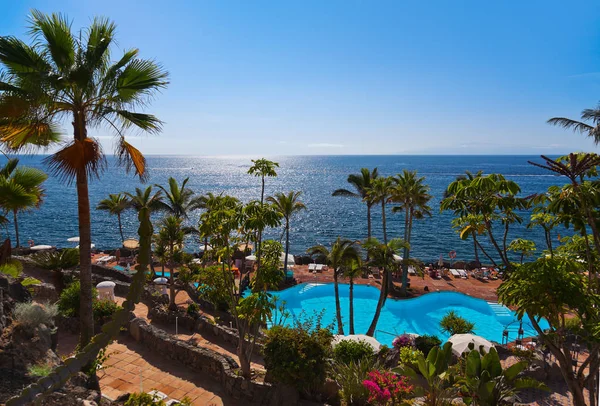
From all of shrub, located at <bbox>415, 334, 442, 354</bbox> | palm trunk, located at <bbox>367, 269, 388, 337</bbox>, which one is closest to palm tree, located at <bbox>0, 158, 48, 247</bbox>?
shrub, located at <bbox>415, 334, 442, 354</bbox>

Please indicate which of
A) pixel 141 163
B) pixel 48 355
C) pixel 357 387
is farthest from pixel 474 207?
pixel 48 355

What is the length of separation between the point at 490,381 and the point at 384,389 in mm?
2523

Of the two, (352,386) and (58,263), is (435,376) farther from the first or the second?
(58,263)

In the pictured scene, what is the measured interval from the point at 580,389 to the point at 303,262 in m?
31.5

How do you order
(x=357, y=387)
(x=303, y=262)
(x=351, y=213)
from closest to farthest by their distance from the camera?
1. (x=357, y=387)
2. (x=303, y=262)
3. (x=351, y=213)

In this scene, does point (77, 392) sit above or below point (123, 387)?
above

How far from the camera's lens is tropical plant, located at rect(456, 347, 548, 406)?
26.6 ft

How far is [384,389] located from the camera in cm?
908

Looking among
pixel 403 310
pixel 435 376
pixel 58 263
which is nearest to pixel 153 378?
pixel 435 376

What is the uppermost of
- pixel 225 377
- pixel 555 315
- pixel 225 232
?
pixel 225 232

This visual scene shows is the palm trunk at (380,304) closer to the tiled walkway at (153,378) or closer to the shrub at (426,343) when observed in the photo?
the shrub at (426,343)

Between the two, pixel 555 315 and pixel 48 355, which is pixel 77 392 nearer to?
pixel 48 355

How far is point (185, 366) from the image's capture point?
12312 millimetres

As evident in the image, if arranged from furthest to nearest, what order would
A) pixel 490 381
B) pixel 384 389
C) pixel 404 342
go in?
pixel 404 342, pixel 384 389, pixel 490 381
